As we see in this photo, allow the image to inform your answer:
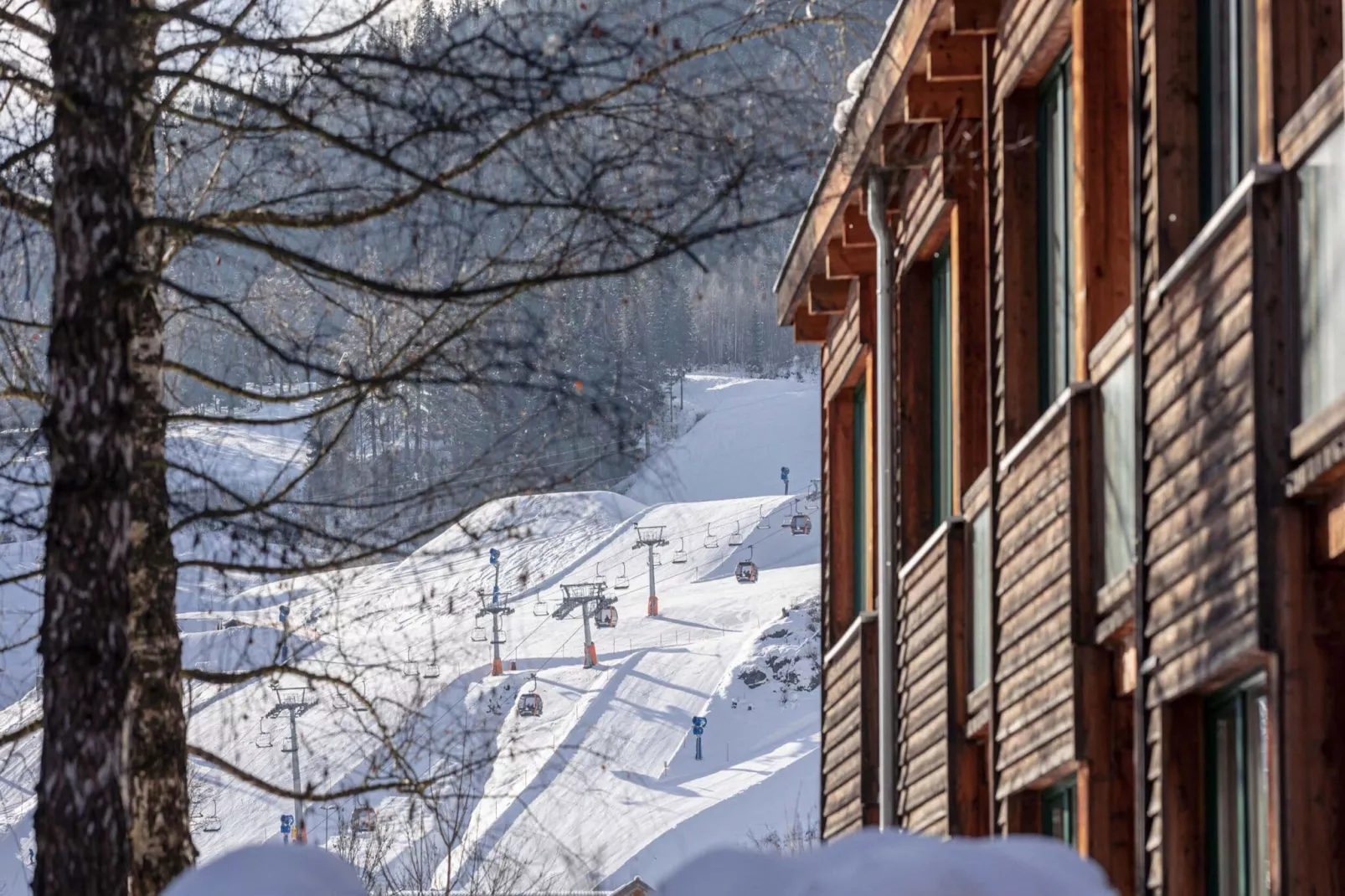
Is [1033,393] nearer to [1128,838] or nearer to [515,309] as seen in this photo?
[1128,838]

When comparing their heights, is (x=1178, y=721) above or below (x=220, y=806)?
above

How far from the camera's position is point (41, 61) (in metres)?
6.38

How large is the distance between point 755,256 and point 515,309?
1.05m

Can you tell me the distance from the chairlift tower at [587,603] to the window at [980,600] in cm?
8358

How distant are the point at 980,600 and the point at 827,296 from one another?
5.34 meters

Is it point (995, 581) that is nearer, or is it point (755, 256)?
point (755, 256)

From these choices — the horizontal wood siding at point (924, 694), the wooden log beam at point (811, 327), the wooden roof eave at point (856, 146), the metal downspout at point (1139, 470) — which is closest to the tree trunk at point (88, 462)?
the wooden roof eave at point (856, 146)

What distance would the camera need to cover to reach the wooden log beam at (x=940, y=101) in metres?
10.5

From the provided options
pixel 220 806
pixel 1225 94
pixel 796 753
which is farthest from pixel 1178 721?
pixel 220 806

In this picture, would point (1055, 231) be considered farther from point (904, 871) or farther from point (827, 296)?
point (904, 871)

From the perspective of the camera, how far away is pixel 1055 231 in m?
9.22

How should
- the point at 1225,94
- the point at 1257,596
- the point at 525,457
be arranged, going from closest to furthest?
the point at 1257,596 < the point at 1225,94 < the point at 525,457

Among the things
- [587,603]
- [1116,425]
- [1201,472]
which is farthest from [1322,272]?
[587,603]

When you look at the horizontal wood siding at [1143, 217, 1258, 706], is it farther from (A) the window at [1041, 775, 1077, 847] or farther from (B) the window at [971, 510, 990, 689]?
(B) the window at [971, 510, 990, 689]
